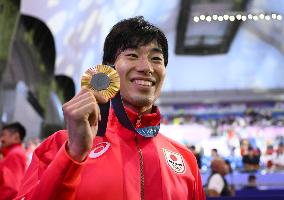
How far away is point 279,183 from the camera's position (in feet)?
33.6

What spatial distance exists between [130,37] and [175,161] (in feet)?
1.38

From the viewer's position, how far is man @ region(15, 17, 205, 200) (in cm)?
108

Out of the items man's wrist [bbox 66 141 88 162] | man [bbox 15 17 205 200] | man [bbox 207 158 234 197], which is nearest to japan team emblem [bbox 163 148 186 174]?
man [bbox 15 17 205 200]

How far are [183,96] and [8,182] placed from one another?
51.6 feet

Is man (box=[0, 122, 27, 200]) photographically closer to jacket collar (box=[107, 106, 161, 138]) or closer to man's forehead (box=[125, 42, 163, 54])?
jacket collar (box=[107, 106, 161, 138])

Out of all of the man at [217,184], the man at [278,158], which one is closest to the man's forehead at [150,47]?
the man at [217,184]

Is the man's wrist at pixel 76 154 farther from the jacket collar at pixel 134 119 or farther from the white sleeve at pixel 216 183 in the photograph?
the white sleeve at pixel 216 183

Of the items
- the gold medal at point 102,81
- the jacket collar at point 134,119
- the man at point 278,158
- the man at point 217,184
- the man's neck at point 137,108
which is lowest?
the man at point 278,158

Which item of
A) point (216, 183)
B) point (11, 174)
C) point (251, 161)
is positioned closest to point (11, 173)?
point (11, 174)

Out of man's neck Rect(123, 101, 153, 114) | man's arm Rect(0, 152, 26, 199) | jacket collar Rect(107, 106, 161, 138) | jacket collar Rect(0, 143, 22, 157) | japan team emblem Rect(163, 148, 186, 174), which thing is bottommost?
man's arm Rect(0, 152, 26, 199)

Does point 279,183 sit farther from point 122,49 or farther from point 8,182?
point 122,49

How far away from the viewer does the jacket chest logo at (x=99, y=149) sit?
1317 mm

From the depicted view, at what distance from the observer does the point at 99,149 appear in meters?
1.34

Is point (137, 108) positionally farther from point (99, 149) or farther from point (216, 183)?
point (216, 183)
